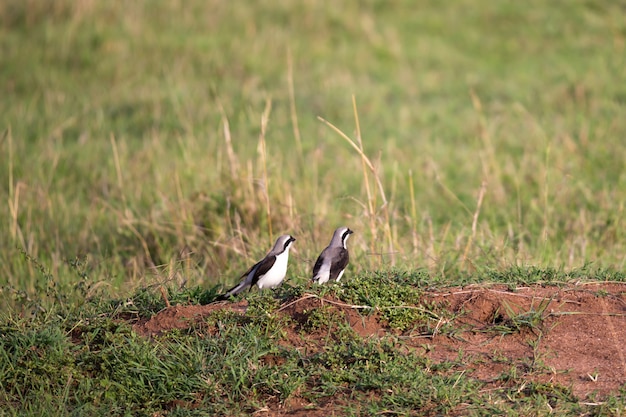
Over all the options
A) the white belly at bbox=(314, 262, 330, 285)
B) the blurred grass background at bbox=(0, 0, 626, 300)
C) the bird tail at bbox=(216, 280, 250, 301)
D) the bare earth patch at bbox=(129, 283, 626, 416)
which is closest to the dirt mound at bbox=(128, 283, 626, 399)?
the bare earth patch at bbox=(129, 283, 626, 416)

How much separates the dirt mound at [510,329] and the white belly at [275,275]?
8.9 inches

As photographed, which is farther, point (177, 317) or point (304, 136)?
point (304, 136)

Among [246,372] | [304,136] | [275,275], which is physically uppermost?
[275,275]

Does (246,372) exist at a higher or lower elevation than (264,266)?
lower

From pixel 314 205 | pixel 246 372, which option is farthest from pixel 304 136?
pixel 246 372

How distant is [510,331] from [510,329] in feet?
0.05

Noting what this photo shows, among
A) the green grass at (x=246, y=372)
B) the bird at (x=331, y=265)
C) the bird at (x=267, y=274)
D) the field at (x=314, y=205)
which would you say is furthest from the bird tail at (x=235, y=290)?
the bird at (x=331, y=265)

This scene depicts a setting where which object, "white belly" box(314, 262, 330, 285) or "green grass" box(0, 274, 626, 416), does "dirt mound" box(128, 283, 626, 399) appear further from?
"white belly" box(314, 262, 330, 285)

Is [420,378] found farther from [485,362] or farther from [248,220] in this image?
[248,220]

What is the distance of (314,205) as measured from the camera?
712cm

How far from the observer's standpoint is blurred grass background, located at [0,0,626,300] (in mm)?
6449

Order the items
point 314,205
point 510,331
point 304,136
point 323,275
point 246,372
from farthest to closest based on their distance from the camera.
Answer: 1. point 304,136
2. point 314,205
3. point 323,275
4. point 510,331
5. point 246,372

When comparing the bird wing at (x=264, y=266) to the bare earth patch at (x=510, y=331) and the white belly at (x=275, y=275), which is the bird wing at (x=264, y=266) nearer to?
the white belly at (x=275, y=275)

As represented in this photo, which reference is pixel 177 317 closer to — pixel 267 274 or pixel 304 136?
pixel 267 274
